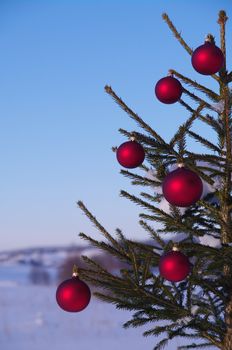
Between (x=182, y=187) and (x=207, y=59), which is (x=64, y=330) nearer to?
(x=207, y=59)

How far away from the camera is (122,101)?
3131mm

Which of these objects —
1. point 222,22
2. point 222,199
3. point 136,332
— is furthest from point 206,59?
point 136,332

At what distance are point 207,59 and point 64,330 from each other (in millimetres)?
10037

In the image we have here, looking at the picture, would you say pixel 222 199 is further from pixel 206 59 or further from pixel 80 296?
pixel 80 296

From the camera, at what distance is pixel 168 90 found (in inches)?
128

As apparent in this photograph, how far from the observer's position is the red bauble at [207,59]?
291 cm

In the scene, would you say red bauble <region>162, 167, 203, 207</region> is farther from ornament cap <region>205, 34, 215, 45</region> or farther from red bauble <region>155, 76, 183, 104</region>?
ornament cap <region>205, 34, 215, 45</region>

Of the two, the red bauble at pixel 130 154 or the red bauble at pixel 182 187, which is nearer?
the red bauble at pixel 182 187

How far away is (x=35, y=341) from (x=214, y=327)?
7.94m

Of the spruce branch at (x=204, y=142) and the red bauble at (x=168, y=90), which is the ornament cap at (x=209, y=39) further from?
the spruce branch at (x=204, y=142)

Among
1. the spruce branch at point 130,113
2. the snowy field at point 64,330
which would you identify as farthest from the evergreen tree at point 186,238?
the snowy field at point 64,330

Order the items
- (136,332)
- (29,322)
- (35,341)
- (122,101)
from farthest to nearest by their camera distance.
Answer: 1. (29,322)
2. (136,332)
3. (35,341)
4. (122,101)

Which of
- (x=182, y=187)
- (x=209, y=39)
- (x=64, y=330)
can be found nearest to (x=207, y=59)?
(x=209, y=39)

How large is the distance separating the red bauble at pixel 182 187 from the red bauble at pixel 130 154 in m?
0.74
